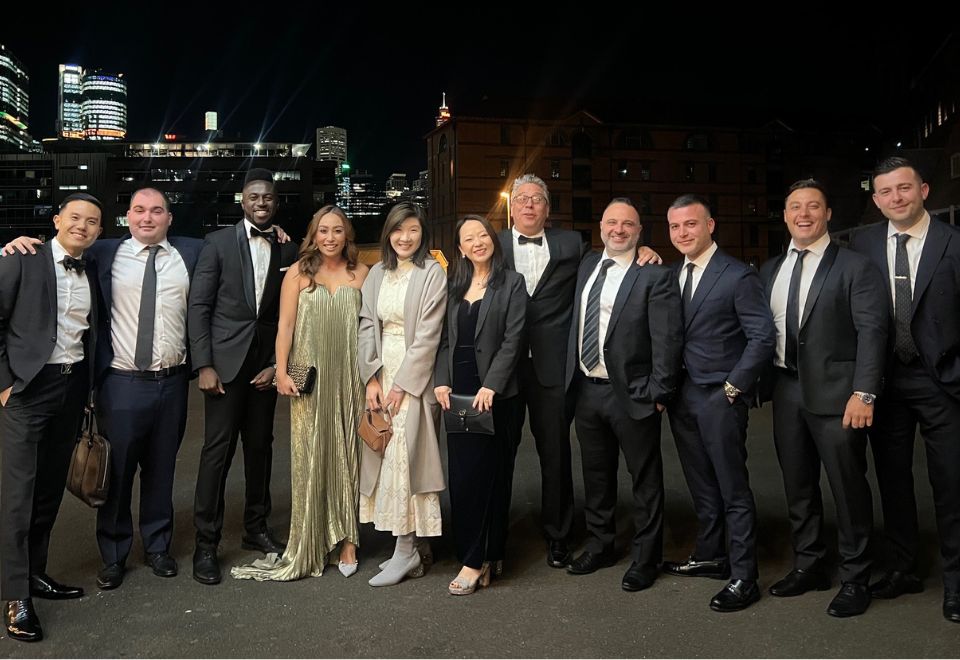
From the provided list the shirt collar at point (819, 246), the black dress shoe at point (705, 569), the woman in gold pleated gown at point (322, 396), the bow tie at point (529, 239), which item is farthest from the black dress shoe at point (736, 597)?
the bow tie at point (529, 239)

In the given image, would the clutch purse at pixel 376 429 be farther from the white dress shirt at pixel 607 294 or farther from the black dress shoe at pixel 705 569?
the black dress shoe at pixel 705 569

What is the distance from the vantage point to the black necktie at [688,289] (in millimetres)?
4430

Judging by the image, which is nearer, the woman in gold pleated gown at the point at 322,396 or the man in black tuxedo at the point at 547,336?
the woman in gold pleated gown at the point at 322,396

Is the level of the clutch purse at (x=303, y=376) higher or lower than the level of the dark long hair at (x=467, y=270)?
lower

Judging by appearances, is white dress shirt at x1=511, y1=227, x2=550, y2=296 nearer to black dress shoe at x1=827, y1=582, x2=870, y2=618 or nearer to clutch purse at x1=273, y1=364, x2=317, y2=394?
clutch purse at x1=273, y1=364, x2=317, y2=394

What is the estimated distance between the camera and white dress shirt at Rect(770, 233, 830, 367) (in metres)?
4.24

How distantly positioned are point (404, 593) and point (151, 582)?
5.13 ft

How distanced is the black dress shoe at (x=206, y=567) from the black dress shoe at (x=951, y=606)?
407 centimetres

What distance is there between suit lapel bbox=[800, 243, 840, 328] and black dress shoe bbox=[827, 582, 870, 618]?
1.45 meters

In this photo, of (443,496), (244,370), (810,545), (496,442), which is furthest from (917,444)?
(244,370)

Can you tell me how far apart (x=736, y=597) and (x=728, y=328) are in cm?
148

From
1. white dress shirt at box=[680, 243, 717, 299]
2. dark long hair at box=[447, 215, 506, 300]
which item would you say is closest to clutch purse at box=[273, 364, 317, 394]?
dark long hair at box=[447, 215, 506, 300]

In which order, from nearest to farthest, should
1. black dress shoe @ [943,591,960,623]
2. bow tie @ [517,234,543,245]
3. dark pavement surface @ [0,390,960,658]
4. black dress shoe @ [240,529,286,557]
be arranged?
dark pavement surface @ [0,390,960,658]
black dress shoe @ [943,591,960,623]
bow tie @ [517,234,543,245]
black dress shoe @ [240,529,286,557]

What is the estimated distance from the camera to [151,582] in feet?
14.9
